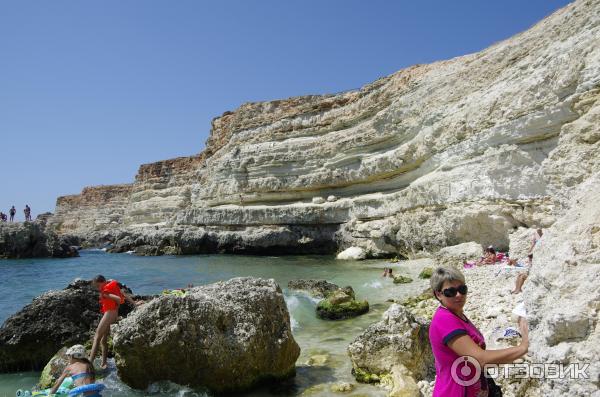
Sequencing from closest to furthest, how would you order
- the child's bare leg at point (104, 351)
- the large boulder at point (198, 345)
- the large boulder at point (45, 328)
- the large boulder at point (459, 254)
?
the large boulder at point (198, 345) → the child's bare leg at point (104, 351) → the large boulder at point (45, 328) → the large boulder at point (459, 254)

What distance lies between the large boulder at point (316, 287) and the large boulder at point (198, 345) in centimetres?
667

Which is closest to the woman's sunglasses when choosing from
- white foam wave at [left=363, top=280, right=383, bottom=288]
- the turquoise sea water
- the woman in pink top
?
the woman in pink top

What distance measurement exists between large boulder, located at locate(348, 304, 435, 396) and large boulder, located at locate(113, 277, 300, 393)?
3.84ft

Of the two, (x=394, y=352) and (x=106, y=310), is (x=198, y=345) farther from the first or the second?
(x=394, y=352)

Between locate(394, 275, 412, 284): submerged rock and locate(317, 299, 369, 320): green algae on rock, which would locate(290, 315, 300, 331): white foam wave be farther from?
locate(394, 275, 412, 284): submerged rock

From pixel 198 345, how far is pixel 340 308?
509 centimetres

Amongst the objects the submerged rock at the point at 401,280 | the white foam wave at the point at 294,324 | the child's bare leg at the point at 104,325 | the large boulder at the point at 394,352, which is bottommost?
the white foam wave at the point at 294,324

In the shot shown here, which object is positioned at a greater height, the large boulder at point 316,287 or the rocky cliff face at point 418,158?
the rocky cliff face at point 418,158

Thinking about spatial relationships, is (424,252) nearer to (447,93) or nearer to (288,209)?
(447,93)

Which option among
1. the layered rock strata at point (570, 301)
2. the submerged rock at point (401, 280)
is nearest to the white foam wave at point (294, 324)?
the submerged rock at point (401, 280)

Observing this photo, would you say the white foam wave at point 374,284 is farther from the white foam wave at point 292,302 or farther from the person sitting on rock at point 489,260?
the person sitting on rock at point 489,260

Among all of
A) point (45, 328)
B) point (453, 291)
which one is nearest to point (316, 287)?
point (45, 328)

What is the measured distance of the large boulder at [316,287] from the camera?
501 inches

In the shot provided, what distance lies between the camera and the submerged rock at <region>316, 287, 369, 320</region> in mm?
9959
